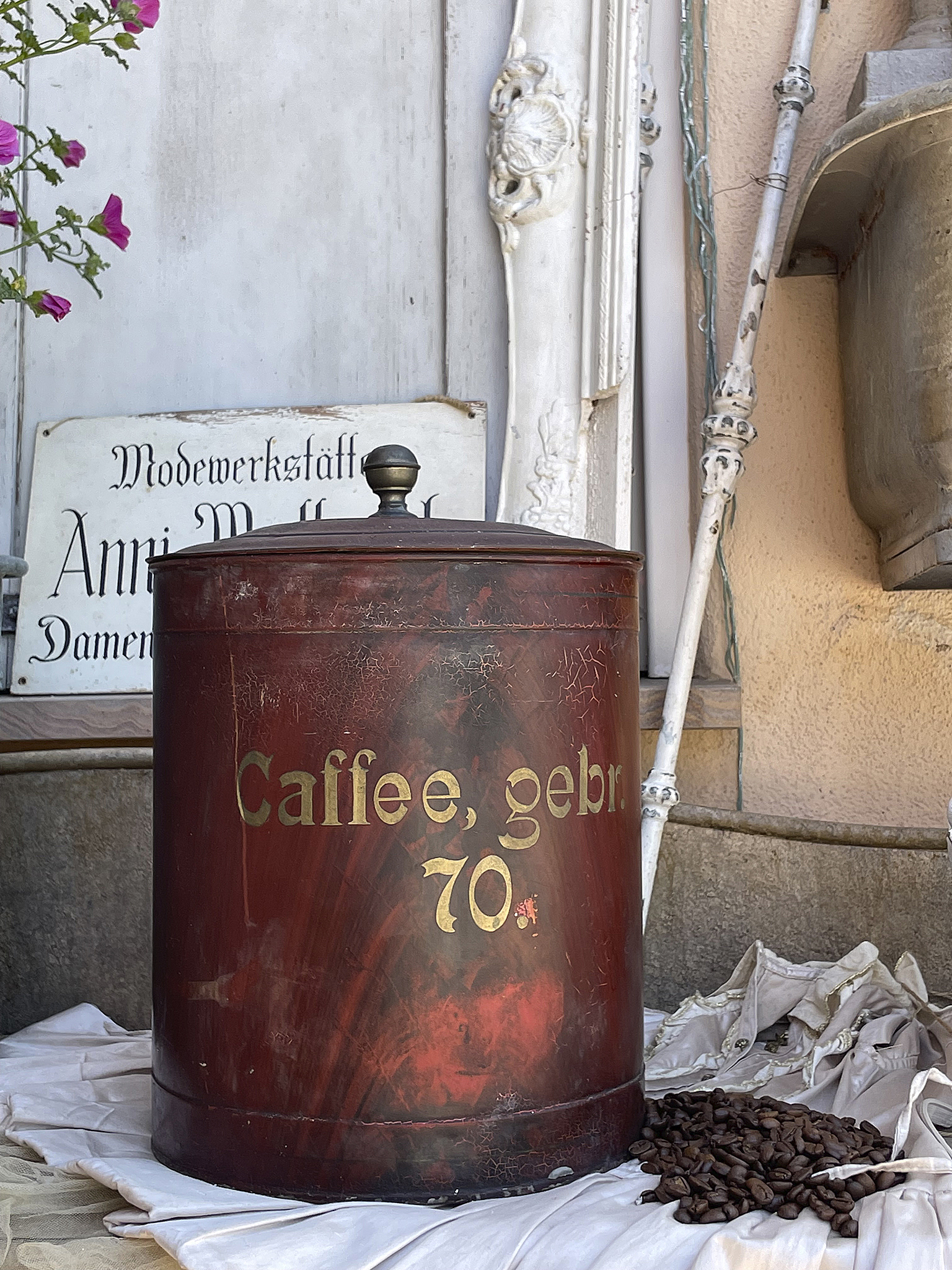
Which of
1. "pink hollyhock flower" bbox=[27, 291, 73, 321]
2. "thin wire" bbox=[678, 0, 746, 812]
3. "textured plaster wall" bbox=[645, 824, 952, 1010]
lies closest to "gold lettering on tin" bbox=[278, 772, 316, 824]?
"pink hollyhock flower" bbox=[27, 291, 73, 321]

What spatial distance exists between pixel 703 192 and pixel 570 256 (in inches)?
11.2

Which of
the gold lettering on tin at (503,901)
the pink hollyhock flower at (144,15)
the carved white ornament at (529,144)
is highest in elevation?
the carved white ornament at (529,144)

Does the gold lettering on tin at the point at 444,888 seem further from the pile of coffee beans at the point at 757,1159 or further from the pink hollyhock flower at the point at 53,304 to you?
the pink hollyhock flower at the point at 53,304

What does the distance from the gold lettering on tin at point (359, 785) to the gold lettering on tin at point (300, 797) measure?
0.04 m

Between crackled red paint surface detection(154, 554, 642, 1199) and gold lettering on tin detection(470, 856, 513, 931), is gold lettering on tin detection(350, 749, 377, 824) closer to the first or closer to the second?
crackled red paint surface detection(154, 554, 642, 1199)

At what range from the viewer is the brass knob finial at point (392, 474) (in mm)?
1511

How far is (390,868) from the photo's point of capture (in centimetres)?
138

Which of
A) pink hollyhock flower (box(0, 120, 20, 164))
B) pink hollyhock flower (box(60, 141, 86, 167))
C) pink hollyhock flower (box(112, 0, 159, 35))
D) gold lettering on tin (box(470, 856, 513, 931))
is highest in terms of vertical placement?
pink hollyhock flower (box(112, 0, 159, 35))

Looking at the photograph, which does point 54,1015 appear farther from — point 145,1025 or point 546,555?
point 546,555

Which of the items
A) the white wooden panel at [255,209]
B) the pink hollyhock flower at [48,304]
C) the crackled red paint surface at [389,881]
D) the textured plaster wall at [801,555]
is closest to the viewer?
the crackled red paint surface at [389,881]

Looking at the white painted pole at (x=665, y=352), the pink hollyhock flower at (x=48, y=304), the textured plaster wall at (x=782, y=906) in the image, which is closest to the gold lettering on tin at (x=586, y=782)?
the textured plaster wall at (x=782, y=906)

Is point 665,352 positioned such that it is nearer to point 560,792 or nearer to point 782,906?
point 782,906

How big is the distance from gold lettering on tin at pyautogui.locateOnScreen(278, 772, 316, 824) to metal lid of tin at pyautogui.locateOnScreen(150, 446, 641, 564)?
0.25 meters

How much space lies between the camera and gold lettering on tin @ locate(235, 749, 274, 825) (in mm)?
1414
